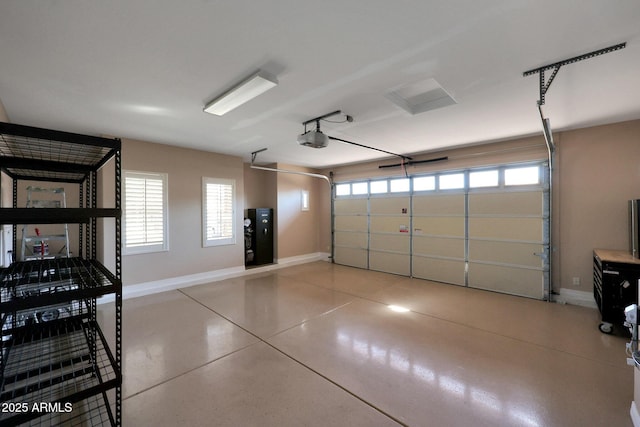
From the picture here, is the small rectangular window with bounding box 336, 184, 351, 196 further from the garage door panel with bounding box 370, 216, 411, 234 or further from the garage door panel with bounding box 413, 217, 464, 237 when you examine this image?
the garage door panel with bounding box 413, 217, 464, 237

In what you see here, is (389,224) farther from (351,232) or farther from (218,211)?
(218,211)

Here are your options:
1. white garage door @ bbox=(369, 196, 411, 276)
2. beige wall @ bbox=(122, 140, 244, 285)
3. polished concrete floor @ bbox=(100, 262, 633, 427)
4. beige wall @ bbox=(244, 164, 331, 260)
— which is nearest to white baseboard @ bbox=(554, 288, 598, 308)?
polished concrete floor @ bbox=(100, 262, 633, 427)

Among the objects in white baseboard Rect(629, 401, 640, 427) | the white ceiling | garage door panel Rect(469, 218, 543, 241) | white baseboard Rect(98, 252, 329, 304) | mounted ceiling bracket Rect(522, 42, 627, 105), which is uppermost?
the white ceiling

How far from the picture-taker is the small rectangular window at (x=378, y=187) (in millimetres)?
6531

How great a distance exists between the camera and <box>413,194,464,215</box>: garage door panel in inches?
209

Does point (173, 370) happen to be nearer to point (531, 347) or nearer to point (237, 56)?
point (237, 56)

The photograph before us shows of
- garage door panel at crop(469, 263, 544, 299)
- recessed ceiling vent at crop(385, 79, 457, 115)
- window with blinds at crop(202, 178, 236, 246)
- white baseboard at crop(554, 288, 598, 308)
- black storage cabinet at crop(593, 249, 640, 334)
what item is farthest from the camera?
window with blinds at crop(202, 178, 236, 246)

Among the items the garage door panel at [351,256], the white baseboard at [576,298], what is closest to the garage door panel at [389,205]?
the garage door panel at [351,256]

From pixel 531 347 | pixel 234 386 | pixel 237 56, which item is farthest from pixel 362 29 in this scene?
pixel 531 347

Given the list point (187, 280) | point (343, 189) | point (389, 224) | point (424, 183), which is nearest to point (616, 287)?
point (424, 183)

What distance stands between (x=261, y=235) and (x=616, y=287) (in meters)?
6.31

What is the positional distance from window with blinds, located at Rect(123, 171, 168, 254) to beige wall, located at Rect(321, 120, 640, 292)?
21.2 feet

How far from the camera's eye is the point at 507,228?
475 cm

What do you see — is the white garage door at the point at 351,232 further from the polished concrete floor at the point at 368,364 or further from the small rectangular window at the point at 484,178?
the polished concrete floor at the point at 368,364
